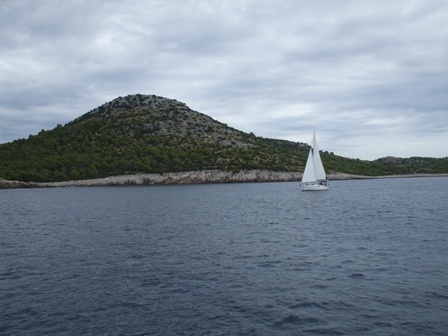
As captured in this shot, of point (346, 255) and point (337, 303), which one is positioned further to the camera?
point (346, 255)

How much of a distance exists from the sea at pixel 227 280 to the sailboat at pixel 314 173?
63815mm

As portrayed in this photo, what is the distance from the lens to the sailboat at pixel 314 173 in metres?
106

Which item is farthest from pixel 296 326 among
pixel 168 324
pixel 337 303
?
pixel 168 324

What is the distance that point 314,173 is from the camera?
107m

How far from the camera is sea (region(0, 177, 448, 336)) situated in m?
16.0

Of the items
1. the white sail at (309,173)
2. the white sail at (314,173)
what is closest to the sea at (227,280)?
the white sail at (314,173)

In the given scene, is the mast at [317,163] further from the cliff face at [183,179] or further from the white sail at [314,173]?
the cliff face at [183,179]

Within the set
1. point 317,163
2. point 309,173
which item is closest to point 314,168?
point 317,163

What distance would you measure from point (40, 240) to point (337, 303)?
2825cm

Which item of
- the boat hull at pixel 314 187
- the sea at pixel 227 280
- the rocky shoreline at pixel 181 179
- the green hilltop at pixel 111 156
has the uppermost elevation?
the green hilltop at pixel 111 156

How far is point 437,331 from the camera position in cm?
1471

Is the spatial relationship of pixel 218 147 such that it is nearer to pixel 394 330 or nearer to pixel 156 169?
pixel 156 169

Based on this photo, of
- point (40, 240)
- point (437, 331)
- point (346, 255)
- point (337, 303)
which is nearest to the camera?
point (437, 331)

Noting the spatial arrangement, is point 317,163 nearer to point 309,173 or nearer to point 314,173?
point 314,173
